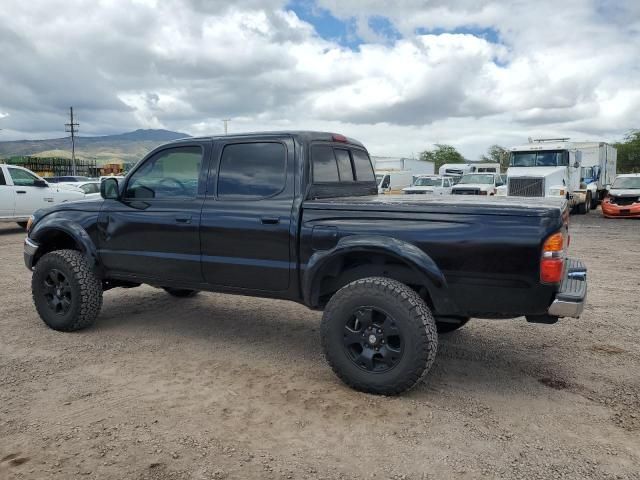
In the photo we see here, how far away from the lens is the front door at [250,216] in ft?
13.3

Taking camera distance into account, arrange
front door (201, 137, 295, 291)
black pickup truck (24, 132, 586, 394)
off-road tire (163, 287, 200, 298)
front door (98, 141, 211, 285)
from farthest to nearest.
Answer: off-road tire (163, 287, 200, 298) < front door (98, 141, 211, 285) < front door (201, 137, 295, 291) < black pickup truck (24, 132, 586, 394)

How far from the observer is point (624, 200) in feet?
62.5

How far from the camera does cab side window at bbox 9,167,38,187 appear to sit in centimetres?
1334

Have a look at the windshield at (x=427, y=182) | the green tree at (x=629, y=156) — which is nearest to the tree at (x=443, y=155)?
the green tree at (x=629, y=156)

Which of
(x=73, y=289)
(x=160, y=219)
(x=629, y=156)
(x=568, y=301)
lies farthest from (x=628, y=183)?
(x=629, y=156)

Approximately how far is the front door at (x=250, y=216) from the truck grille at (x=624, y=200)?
736 inches

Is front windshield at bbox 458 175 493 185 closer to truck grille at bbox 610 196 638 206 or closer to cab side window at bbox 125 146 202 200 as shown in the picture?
truck grille at bbox 610 196 638 206

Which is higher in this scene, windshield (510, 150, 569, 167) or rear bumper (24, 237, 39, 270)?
windshield (510, 150, 569, 167)

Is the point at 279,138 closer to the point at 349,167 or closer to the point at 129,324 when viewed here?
the point at 349,167

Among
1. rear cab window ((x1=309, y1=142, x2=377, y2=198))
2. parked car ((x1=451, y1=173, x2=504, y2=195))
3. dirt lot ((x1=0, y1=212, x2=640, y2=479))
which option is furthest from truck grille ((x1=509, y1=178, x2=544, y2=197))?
rear cab window ((x1=309, y1=142, x2=377, y2=198))

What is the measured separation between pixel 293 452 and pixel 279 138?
243 cm

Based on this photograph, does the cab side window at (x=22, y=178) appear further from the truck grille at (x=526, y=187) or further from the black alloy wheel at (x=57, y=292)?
the truck grille at (x=526, y=187)

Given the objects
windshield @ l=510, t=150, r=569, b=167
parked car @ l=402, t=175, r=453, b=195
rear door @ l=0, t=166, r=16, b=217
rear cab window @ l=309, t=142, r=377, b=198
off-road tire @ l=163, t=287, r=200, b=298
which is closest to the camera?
rear cab window @ l=309, t=142, r=377, b=198

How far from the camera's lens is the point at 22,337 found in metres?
4.88
